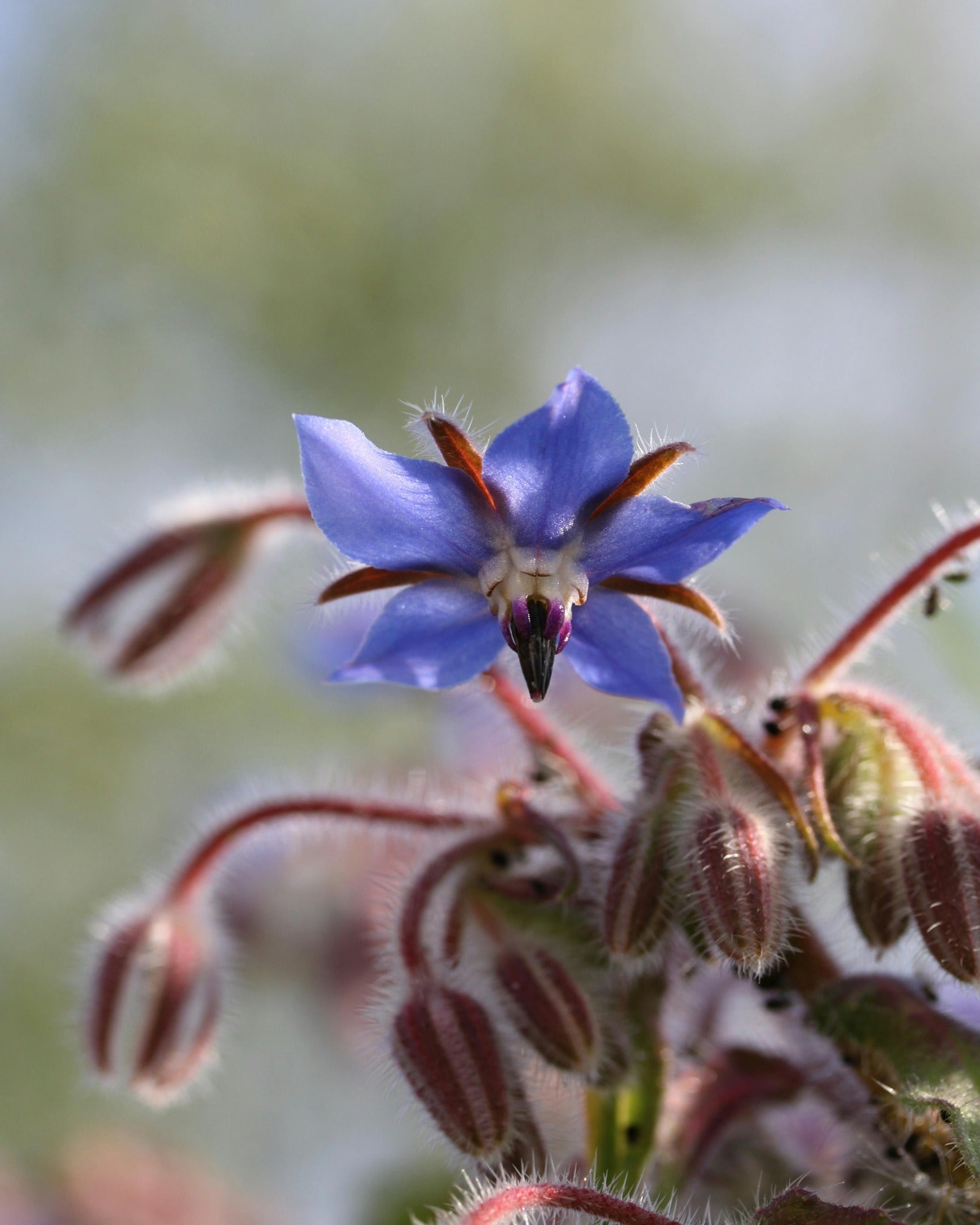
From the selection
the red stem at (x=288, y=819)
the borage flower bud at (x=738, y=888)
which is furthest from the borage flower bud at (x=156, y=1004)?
the borage flower bud at (x=738, y=888)

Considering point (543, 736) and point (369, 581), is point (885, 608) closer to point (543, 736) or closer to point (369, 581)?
point (543, 736)

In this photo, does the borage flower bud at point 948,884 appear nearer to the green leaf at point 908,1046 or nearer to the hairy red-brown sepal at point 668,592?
the green leaf at point 908,1046

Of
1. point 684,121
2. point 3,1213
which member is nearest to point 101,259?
point 684,121

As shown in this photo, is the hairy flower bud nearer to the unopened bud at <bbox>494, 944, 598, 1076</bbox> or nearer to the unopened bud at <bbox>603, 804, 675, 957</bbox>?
the unopened bud at <bbox>603, 804, 675, 957</bbox>

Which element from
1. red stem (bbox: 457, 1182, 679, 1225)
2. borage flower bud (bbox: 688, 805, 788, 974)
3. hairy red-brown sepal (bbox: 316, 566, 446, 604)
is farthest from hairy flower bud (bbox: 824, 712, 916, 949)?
hairy red-brown sepal (bbox: 316, 566, 446, 604)

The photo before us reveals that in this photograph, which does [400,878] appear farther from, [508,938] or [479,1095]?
[479,1095]
